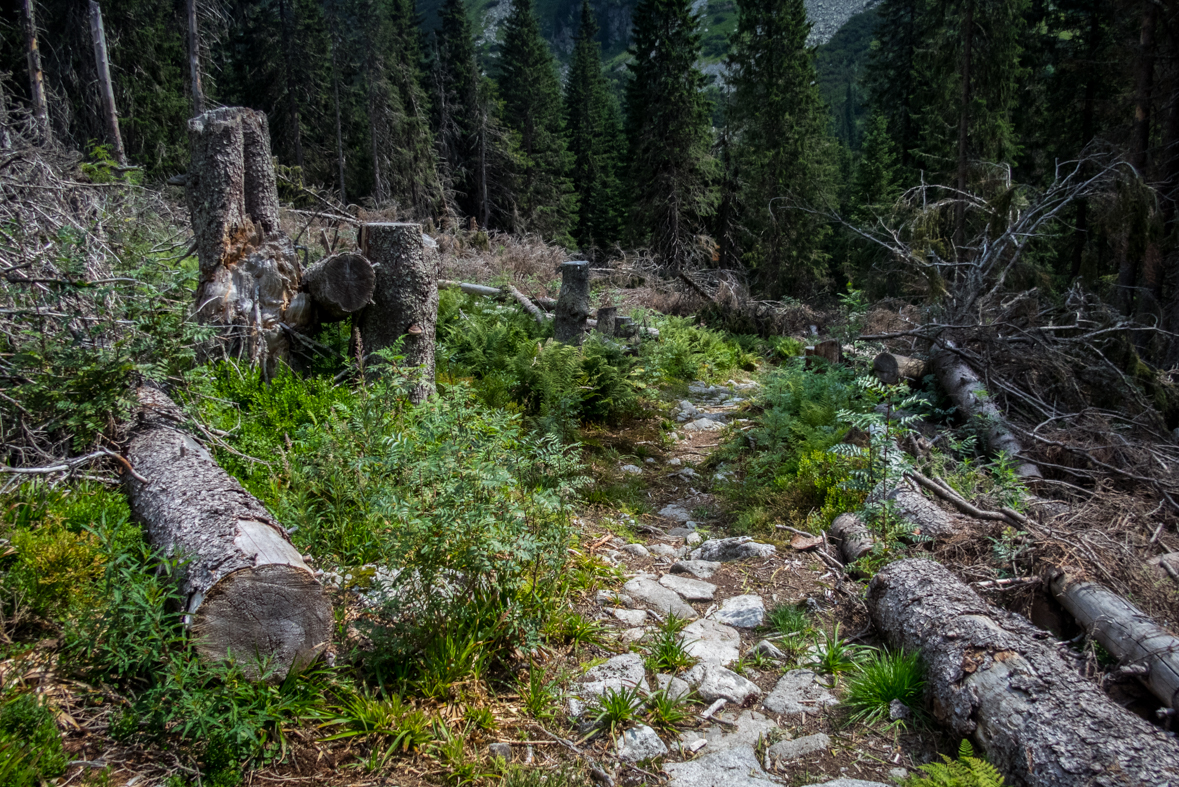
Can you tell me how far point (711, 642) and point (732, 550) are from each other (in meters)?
1.30

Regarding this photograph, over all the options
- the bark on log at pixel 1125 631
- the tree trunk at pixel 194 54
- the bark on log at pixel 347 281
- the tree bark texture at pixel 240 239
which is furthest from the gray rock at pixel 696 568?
the tree trunk at pixel 194 54

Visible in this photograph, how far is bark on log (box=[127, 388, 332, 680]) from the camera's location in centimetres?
266

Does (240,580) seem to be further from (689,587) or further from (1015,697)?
(1015,697)

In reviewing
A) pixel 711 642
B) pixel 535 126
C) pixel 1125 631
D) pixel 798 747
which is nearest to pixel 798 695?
pixel 798 747

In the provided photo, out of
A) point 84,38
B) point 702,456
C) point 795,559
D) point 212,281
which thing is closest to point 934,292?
point 702,456

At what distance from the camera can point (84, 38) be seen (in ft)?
51.6

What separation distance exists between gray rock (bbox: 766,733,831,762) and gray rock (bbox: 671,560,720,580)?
1.62 meters

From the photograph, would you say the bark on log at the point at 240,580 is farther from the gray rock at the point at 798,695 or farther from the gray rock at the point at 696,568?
the gray rock at the point at 696,568

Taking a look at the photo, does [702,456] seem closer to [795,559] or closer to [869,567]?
[795,559]

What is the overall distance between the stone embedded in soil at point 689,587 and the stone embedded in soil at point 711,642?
0.31m

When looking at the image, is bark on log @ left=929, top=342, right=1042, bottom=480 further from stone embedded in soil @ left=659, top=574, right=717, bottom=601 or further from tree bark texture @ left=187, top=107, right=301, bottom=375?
tree bark texture @ left=187, top=107, right=301, bottom=375

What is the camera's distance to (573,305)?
8672 millimetres

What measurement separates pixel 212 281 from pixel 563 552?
4.53m

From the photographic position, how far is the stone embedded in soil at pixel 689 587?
4312mm
